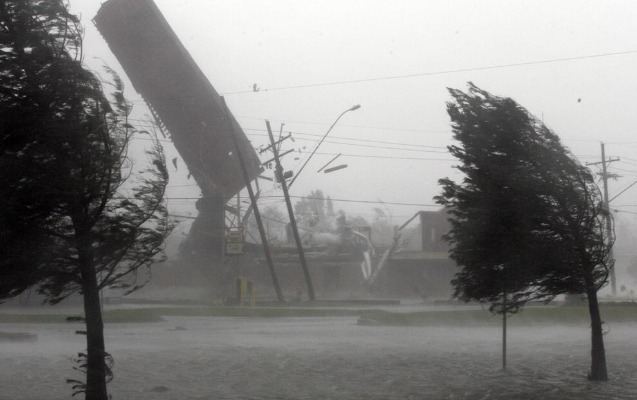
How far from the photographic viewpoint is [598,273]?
11.9 meters

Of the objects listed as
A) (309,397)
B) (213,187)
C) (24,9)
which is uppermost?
(213,187)

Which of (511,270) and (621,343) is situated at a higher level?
(511,270)

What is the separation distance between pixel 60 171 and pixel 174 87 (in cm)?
2647

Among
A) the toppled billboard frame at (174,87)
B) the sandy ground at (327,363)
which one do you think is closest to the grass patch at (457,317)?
the sandy ground at (327,363)

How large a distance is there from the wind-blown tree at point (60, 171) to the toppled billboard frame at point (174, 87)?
22.2m

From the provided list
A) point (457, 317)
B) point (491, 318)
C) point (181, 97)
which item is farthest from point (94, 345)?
point (181, 97)

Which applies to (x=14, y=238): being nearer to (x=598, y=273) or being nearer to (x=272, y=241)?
(x=598, y=273)

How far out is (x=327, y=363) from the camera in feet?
51.0

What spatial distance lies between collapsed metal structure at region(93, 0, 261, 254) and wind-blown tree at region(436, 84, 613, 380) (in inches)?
809

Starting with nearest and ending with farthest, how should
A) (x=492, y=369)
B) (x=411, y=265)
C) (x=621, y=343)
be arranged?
(x=492, y=369) → (x=621, y=343) → (x=411, y=265)

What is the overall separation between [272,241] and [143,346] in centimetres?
4285

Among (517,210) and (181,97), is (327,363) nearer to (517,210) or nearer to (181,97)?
(517,210)

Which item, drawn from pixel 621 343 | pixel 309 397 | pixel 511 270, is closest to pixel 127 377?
pixel 309 397

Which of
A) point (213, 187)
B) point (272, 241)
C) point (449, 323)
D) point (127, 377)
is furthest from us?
point (272, 241)
